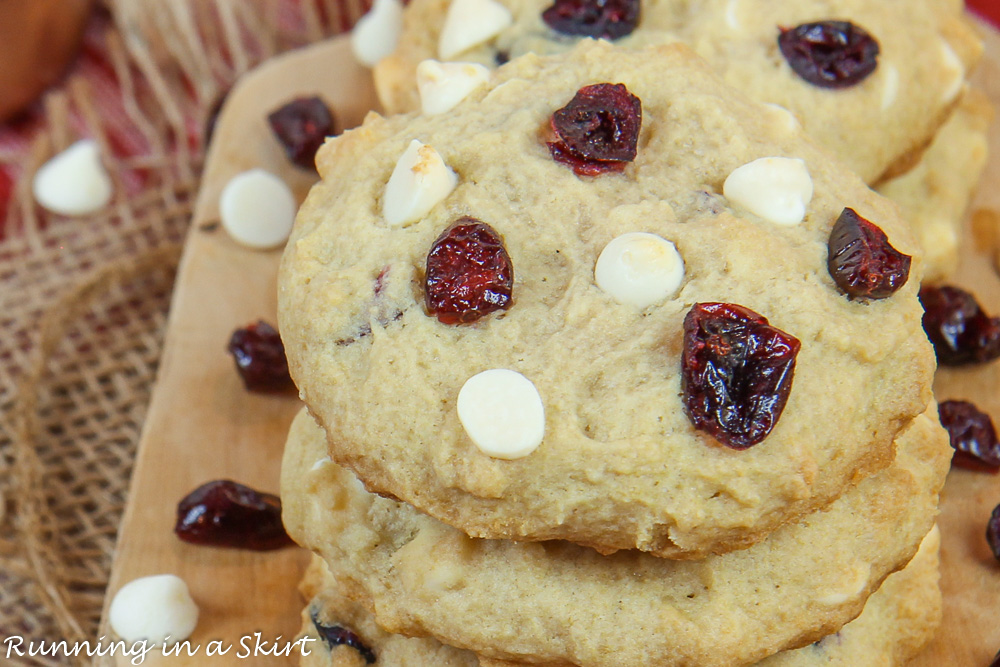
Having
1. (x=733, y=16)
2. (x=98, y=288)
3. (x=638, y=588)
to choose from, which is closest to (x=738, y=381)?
(x=638, y=588)

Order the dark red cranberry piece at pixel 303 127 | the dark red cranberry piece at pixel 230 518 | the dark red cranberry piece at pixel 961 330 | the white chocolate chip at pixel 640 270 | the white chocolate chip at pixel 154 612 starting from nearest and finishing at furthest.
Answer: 1. the white chocolate chip at pixel 640 270
2. the white chocolate chip at pixel 154 612
3. the dark red cranberry piece at pixel 230 518
4. the dark red cranberry piece at pixel 961 330
5. the dark red cranberry piece at pixel 303 127

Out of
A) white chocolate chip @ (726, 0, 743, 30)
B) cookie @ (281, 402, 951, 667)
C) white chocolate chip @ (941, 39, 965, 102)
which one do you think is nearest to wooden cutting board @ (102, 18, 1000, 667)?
cookie @ (281, 402, 951, 667)

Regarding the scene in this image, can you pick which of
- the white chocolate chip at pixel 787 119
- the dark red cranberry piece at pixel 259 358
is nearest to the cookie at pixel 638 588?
the white chocolate chip at pixel 787 119

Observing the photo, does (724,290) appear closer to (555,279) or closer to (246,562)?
(555,279)

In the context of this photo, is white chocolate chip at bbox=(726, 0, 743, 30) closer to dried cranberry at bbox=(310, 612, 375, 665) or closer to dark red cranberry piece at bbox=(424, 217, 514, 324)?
dark red cranberry piece at bbox=(424, 217, 514, 324)

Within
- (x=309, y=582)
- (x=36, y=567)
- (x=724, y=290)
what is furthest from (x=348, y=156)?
(x=36, y=567)

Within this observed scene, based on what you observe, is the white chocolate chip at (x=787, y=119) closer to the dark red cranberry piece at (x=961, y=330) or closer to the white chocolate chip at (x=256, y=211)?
the dark red cranberry piece at (x=961, y=330)

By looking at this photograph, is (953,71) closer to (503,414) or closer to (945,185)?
(945,185)
